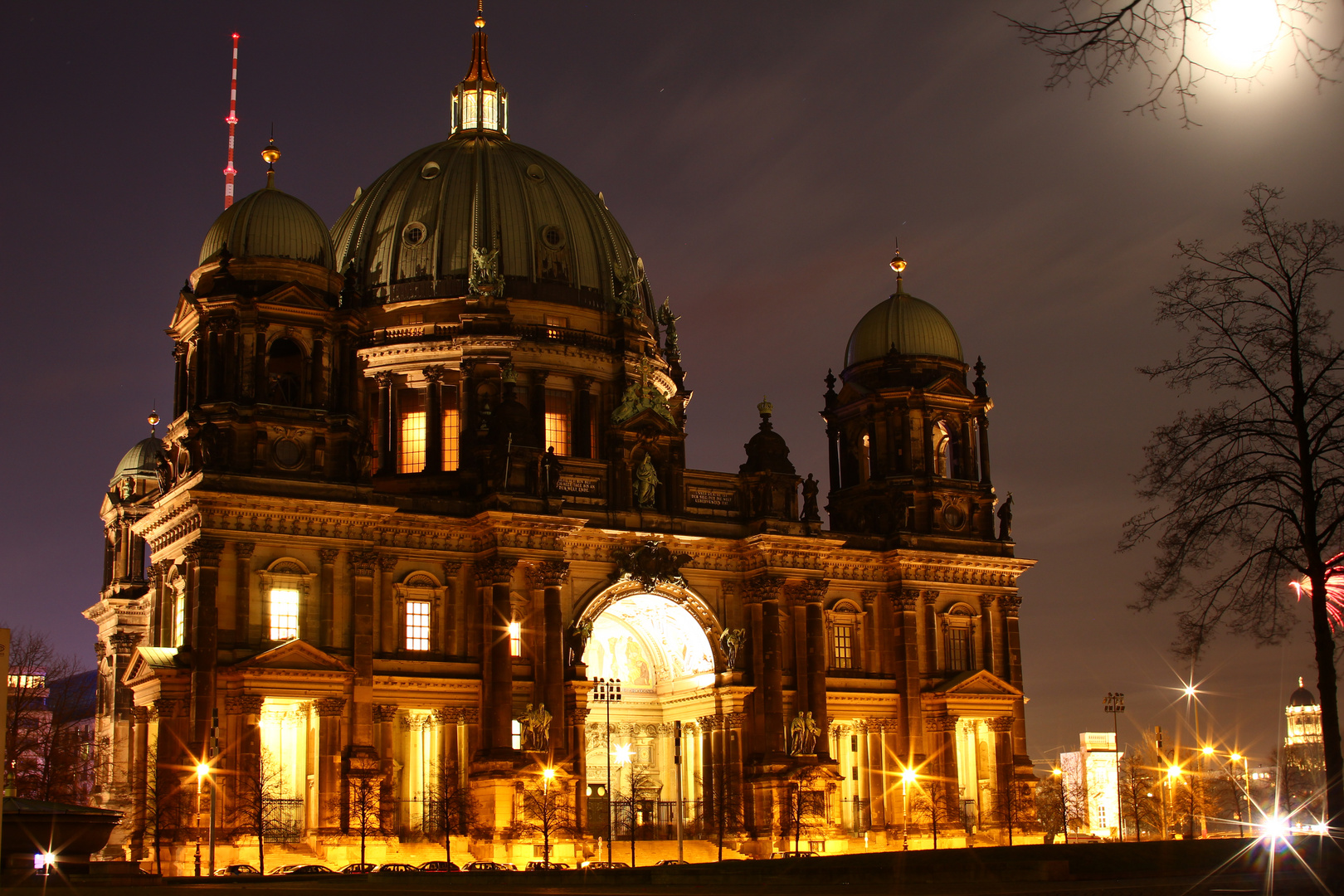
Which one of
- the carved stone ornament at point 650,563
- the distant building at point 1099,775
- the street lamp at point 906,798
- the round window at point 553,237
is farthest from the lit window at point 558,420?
the distant building at point 1099,775

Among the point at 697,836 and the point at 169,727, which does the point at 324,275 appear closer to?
the point at 169,727

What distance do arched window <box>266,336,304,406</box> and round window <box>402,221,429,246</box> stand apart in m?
14.8

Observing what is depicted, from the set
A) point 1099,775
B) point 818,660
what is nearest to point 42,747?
point 818,660

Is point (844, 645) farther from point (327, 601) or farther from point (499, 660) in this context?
point (327, 601)

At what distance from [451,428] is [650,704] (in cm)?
1718

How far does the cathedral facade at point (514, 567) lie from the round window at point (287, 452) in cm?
11

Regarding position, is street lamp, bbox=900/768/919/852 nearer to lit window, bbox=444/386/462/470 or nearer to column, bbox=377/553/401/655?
column, bbox=377/553/401/655

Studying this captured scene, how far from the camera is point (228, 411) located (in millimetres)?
66312

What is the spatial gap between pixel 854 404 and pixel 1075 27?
70.8m

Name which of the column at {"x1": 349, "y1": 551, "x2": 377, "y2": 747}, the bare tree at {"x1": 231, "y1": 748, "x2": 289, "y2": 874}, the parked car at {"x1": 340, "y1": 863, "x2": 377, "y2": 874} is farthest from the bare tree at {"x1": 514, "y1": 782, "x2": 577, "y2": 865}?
the bare tree at {"x1": 231, "y1": 748, "x2": 289, "y2": 874}

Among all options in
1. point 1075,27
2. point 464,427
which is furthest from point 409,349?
point 1075,27

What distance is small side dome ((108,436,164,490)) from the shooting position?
94688 millimetres

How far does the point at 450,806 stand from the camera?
66.1 meters

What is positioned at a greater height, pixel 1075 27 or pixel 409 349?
pixel 409 349
